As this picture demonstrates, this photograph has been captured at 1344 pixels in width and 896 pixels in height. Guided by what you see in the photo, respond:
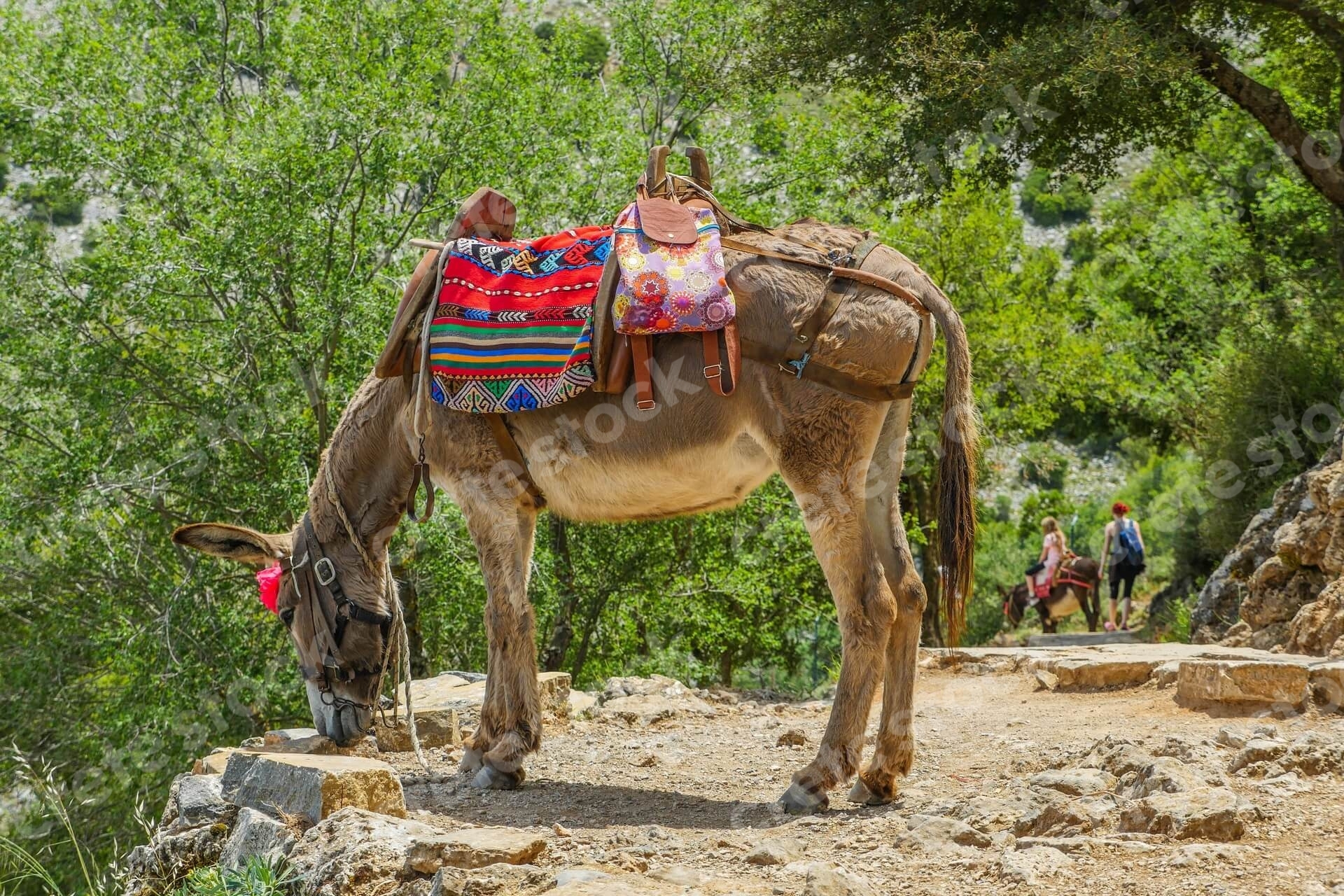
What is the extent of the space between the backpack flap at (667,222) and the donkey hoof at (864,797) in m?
2.39

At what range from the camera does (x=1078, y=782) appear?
14.5 feet

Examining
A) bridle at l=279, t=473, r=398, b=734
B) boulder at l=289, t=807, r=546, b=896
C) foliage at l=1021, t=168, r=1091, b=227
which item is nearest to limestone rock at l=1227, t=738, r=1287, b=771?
boulder at l=289, t=807, r=546, b=896

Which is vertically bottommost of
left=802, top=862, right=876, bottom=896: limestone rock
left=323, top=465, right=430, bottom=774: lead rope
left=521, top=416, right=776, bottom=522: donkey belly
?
left=802, top=862, right=876, bottom=896: limestone rock

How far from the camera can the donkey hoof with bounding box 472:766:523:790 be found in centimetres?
536

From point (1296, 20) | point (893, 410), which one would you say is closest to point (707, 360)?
point (893, 410)

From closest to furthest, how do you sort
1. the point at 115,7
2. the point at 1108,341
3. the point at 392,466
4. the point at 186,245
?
the point at 392,466 → the point at 186,245 → the point at 115,7 → the point at 1108,341

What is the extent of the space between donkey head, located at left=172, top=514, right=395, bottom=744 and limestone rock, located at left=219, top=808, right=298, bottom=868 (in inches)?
45.1

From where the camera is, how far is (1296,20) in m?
13.1

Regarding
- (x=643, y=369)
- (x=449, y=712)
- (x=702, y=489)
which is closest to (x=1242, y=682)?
(x=702, y=489)

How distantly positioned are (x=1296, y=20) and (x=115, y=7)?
44.3 feet

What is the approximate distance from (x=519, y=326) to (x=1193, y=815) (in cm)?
331

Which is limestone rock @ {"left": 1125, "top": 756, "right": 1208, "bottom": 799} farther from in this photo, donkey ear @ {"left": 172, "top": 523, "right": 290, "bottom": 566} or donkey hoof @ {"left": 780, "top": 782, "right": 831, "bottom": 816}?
donkey ear @ {"left": 172, "top": 523, "right": 290, "bottom": 566}

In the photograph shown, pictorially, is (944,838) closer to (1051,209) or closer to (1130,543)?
(1130,543)

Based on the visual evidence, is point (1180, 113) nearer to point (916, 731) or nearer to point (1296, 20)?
point (1296, 20)
